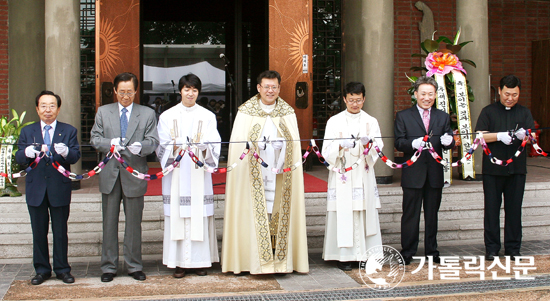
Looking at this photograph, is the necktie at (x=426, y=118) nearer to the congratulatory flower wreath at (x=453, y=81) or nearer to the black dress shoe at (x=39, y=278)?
the congratulatory flower wreath at (x=453, y=81)

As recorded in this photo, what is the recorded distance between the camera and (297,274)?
5352 mm

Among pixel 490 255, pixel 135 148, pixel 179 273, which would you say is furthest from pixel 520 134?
pixel 135 148

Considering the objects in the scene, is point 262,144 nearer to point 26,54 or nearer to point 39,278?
point 39,278

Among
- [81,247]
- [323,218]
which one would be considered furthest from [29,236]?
[323,218]

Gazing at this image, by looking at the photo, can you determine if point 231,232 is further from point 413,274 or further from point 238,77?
point 238,77

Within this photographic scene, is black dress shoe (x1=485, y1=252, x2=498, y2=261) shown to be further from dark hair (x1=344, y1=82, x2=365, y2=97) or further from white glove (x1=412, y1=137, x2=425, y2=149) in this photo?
dark hair (x1=344, y1=82, x2=365, y2=97)

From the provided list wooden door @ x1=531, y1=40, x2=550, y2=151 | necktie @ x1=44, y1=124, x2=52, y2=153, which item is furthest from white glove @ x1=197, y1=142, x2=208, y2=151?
wooden door @ x1=531, y1=40, x2=550, y2=151

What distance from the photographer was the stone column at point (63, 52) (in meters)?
7.47

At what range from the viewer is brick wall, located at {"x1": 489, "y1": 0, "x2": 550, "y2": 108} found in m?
11.2

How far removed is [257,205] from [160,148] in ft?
3.48

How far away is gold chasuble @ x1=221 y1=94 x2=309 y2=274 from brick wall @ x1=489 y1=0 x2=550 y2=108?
24.3 ft

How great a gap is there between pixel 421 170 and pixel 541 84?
23.4ft

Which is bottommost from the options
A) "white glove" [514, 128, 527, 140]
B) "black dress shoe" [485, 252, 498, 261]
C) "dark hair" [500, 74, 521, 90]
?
"black dress shoe" [485, 252, 498, 261]

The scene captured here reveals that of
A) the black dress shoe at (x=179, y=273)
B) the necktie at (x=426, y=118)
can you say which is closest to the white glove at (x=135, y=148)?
the black dress shoe at (x=179, y=273)
